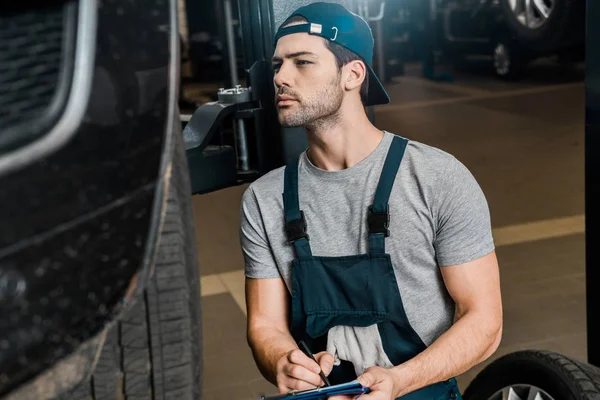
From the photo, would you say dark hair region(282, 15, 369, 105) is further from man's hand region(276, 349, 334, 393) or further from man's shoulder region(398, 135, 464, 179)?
man's hand region(276, 349, 334, 393)

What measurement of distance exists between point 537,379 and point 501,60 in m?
9.71

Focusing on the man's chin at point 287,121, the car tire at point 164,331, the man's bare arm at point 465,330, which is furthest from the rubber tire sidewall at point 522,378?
the car tire at point 164,331

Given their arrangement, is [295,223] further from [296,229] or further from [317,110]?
[317,110]

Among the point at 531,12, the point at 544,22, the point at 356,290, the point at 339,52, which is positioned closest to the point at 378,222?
the point at 356,290

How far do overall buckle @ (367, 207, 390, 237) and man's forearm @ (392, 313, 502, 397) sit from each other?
9.9 inches

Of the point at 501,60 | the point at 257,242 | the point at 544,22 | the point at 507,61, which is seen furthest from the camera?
the point at 501,60

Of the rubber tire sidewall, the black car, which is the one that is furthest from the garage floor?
the black car

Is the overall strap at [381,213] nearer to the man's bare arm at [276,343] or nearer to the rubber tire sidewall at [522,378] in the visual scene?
the man's bare arm at [276,343]

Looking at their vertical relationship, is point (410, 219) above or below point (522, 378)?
above

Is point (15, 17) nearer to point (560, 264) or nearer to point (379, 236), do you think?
point (379, 236)

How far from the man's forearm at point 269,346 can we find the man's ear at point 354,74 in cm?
56

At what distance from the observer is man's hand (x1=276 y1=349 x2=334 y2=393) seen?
1.61 metres

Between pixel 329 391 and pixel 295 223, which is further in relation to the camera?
pixel 295 223

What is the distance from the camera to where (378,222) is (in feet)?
5.47
